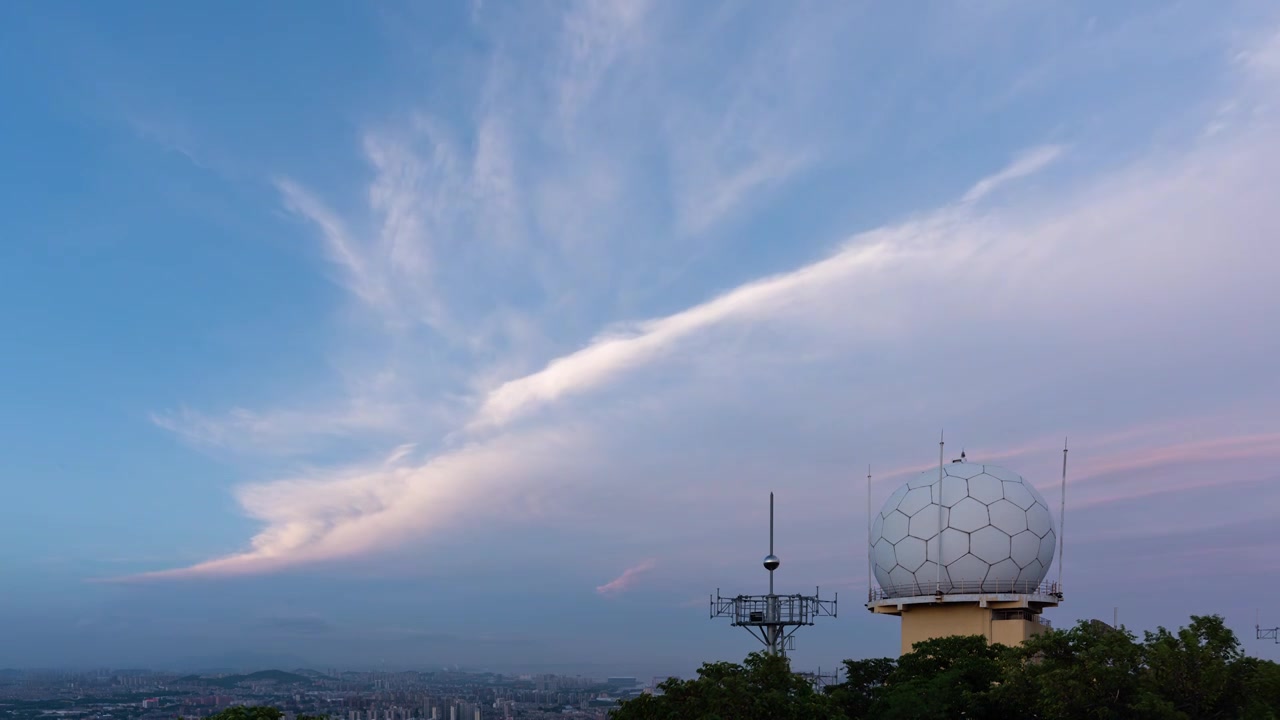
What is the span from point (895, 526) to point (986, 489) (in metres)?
4.32

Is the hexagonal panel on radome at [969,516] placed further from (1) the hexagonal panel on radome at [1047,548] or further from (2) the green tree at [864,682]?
(2) the green tree at [864,682]

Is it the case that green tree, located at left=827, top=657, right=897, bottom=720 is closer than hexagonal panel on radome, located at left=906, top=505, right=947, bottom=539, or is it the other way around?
green tree, located at left=827, top=657, right=897, bottom=720

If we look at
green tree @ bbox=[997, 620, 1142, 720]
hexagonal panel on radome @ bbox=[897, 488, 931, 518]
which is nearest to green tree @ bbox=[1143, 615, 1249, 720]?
green tree @ bbox=[997, 620, 1142, 720]

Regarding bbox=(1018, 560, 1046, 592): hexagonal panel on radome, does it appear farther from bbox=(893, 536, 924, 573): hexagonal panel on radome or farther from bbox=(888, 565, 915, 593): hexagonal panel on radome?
bbox=(888, 565, 915, 593): hexagonal panel on radome

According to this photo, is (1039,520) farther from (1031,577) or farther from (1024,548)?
(1031,577)

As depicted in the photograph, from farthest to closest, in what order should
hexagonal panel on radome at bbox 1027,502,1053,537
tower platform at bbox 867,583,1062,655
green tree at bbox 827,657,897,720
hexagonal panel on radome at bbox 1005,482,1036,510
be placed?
hexagonal panel on radome at bbox 1005,482,1036,510 → hexagonal panel on radome at bbox 1027,502,1053,537 → tower platform at bbox 867,583,1062,655 → green tree at bbox 827,657,897,720

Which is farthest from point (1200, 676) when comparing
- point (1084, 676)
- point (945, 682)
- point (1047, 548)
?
point (1047, 548)

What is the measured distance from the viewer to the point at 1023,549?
3816 centimetres

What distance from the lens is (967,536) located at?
38.2m

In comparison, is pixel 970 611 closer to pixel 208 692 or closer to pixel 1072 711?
pixel 1072 711

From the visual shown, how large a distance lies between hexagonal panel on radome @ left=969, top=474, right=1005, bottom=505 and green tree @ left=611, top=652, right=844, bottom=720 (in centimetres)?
1559

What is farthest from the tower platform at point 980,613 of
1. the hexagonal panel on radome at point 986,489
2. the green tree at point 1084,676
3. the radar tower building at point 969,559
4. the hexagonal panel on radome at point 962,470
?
the green tree at point 1084,676

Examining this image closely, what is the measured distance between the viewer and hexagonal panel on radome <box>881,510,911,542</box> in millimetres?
40094

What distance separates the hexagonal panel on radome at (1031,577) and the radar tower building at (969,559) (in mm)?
43
